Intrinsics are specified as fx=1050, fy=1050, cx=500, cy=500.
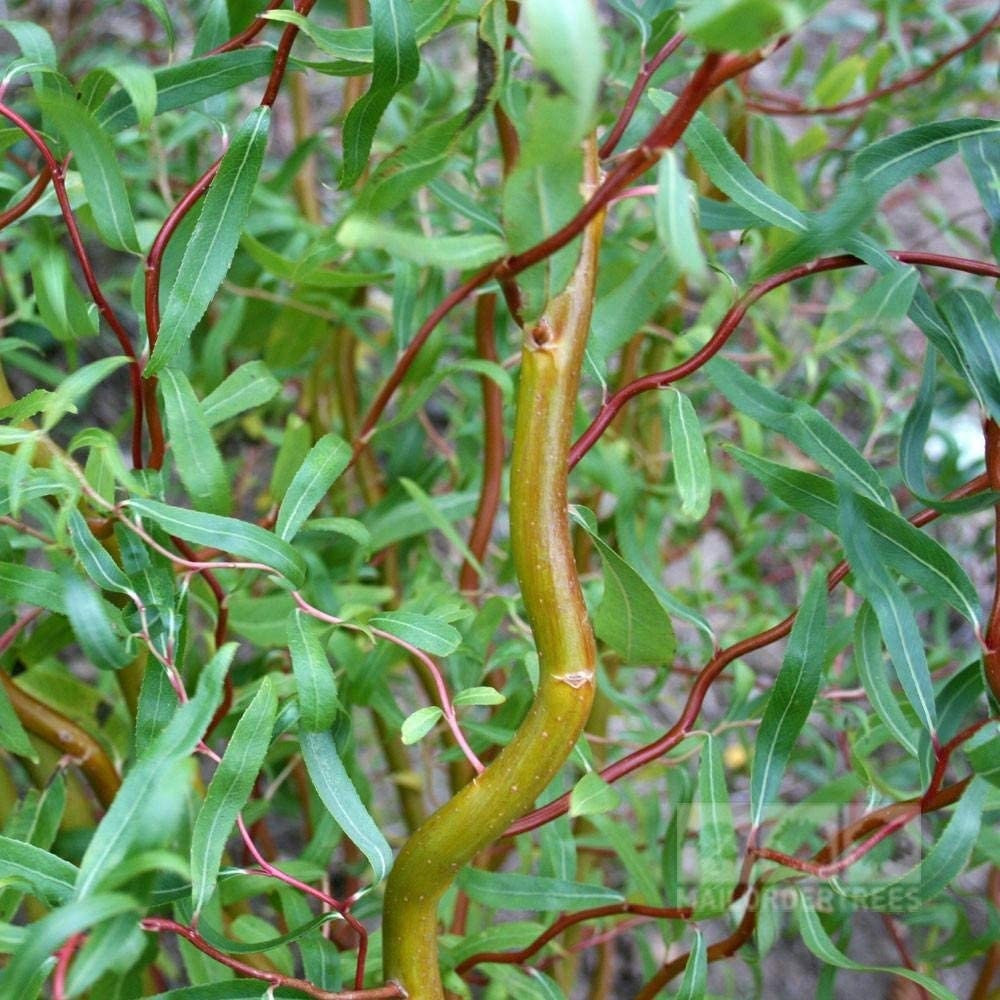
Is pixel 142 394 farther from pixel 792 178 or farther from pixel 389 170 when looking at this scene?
pixel 792 178

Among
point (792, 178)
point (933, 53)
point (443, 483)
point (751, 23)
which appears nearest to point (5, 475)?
point (751, 23)

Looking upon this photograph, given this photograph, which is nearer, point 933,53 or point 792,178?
point 792,178

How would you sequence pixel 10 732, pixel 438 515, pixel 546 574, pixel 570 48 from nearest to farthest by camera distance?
pixel 570 48, pixel 546 574, pixel 10 732, pixel 438 515

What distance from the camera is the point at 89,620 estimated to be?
376mm

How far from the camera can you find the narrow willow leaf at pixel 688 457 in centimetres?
39

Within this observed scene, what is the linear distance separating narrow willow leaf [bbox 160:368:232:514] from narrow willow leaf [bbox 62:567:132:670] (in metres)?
0.05

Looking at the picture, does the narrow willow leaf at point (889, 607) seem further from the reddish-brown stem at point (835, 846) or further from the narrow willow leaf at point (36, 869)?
the narrow willow leaf at point (36, 869)

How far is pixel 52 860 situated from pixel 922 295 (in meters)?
0.38

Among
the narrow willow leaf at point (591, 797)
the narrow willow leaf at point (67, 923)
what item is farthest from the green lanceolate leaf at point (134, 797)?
the narrow willow leaf at point (591, 797)

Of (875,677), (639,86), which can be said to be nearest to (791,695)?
(875,677)

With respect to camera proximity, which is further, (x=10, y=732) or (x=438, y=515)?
(x=438, y=515)

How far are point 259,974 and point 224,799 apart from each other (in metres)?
0.06

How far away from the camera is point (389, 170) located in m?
0.35

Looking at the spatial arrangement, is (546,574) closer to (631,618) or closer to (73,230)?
(631,618)
